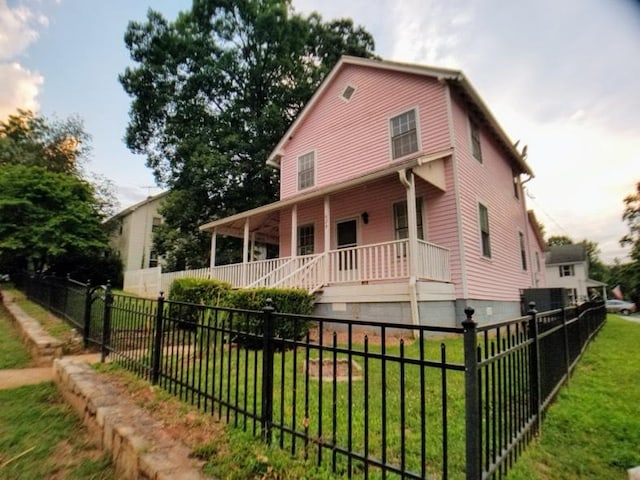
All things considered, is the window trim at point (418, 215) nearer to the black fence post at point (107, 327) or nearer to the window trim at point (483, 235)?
the window trim at point (483, 235)

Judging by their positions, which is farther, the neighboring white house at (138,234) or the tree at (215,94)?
the neighboring white house at (138,234)

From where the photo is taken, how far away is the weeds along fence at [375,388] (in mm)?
2094

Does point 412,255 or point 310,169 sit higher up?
point 310,169

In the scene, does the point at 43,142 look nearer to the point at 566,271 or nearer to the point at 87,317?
the point at 87,317

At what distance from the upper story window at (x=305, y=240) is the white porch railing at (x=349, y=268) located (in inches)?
81.3

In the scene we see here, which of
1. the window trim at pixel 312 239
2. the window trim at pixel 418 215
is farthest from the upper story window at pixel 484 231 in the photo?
A: the window trim at pixel 312 239

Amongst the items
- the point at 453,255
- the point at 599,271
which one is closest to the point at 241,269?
the point at 453,255

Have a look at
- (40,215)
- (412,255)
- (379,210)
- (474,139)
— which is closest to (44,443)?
(412,255)

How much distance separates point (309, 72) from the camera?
74.2 ft

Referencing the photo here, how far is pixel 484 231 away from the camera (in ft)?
37.1

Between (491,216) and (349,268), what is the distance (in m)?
6.15

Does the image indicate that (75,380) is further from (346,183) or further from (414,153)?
(414,153)

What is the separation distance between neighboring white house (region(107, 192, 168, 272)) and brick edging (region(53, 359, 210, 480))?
25.1m

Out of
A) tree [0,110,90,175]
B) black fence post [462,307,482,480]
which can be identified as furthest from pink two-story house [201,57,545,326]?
tree [0,110,90,175]
